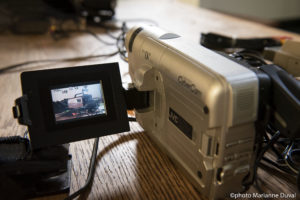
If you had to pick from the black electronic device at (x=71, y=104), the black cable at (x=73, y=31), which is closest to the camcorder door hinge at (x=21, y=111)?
the black electronic device at (x=71, y=104)

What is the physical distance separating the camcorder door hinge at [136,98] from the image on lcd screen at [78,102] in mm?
59

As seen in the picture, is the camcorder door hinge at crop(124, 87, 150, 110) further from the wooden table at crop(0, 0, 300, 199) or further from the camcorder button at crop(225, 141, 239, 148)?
the camcorder button at crop(225, 141, 239, 148)

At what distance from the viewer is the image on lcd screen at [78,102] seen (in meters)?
0.49

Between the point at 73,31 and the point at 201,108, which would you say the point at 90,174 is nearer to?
the point at 201,108

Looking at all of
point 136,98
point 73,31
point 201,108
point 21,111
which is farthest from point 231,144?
point 73,31

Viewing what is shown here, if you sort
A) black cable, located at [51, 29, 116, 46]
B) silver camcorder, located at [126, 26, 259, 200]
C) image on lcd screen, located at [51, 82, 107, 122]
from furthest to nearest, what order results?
1. black cable, located at [51, 29, 116, 46]
2. image on lcd screen, located at [51, 82, 107, 122]
3. silver camcorder, located at [126, 26, 259, 200]

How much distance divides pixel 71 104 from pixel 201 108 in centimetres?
23

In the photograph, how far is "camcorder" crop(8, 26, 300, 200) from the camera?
40 centimetres

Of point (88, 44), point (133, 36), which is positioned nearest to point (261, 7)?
point (88, 44)

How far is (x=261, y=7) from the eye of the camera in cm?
289

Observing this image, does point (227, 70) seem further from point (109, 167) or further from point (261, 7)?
point (261, 7)

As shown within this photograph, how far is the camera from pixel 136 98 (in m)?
0.57

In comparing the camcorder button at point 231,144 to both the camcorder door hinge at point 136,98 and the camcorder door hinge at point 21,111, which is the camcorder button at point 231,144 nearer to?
the camcorder door hinge at point 136,98

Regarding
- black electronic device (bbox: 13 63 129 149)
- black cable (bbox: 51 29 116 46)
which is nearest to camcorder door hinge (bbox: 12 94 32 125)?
black electronic device (bbox: 13 63 129 149)
